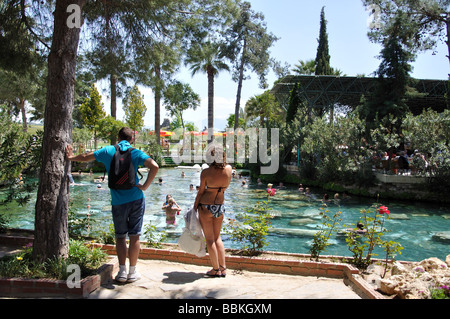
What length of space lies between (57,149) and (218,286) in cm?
241

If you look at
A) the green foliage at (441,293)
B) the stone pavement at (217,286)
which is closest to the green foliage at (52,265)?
the stone pavement at (217,286)

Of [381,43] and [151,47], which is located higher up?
[381,43]

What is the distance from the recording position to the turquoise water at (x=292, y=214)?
32.8 feet

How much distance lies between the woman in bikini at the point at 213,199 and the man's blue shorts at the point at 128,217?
2.36 ft

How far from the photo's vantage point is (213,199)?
4.29m

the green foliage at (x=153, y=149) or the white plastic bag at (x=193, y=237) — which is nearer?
the white plastic bag at (x=193, y=237)

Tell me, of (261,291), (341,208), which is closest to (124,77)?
(261,291)

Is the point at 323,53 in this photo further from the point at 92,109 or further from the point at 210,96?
the point at 92,109

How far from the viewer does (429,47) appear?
79.9ft

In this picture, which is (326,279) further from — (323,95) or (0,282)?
(323,95)

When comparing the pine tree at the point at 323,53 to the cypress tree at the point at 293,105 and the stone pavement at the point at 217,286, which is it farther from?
the stone pavement at the point at 217,286

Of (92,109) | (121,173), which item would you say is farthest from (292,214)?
(92,109)

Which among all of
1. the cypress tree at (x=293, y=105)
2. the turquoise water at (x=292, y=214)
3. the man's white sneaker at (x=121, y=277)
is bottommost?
the turquoise water at (x=292, y=214)
